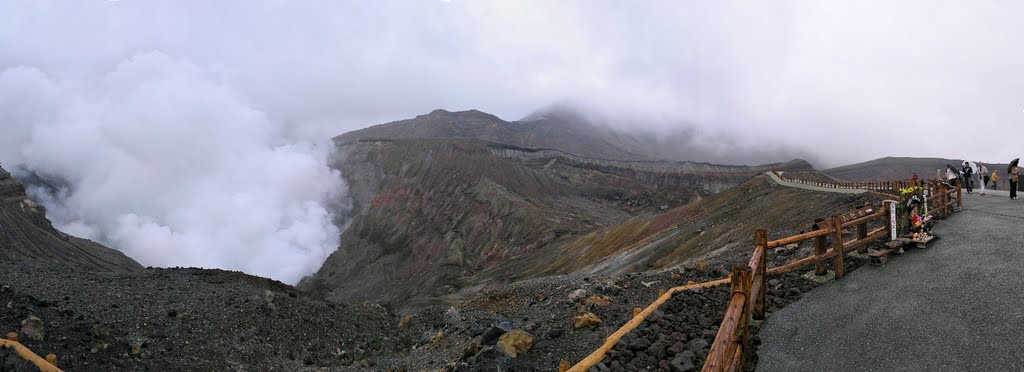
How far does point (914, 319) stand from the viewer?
6.43 m

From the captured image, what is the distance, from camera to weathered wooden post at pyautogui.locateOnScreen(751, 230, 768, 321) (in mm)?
6629

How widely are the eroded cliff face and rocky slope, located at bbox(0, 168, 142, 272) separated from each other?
22.0 meters

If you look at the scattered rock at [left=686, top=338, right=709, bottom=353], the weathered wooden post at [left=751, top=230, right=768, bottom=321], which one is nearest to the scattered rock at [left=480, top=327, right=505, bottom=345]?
the scattered rock at [left=686, top=338, right=709, bottom=353]

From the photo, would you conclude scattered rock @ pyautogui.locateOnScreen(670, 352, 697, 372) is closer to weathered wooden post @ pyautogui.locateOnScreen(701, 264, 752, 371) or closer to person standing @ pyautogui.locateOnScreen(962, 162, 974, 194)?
weathered wooden post @ pyautogui.locateOnScreen(701, 264, 752, 371)

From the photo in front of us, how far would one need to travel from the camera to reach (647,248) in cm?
2956

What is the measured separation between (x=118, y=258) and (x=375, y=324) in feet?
94.9

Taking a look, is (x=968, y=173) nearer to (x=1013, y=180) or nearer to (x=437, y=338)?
(x=1013, y=180)

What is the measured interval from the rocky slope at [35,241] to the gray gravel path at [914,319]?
2772 centimetres

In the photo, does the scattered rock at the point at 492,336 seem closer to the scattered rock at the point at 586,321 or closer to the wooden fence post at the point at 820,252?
the scattered rock at the point at 586,321

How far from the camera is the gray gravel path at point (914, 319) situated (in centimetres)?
554

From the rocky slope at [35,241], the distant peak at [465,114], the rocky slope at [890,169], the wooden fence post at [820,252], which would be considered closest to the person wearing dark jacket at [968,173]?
the wooden fence post at [820,252]

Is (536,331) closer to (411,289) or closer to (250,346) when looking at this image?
(250,346)

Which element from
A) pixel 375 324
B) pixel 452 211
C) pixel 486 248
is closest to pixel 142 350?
pixel 375 324

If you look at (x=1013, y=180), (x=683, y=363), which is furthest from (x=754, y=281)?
(x=1013, y=180)
